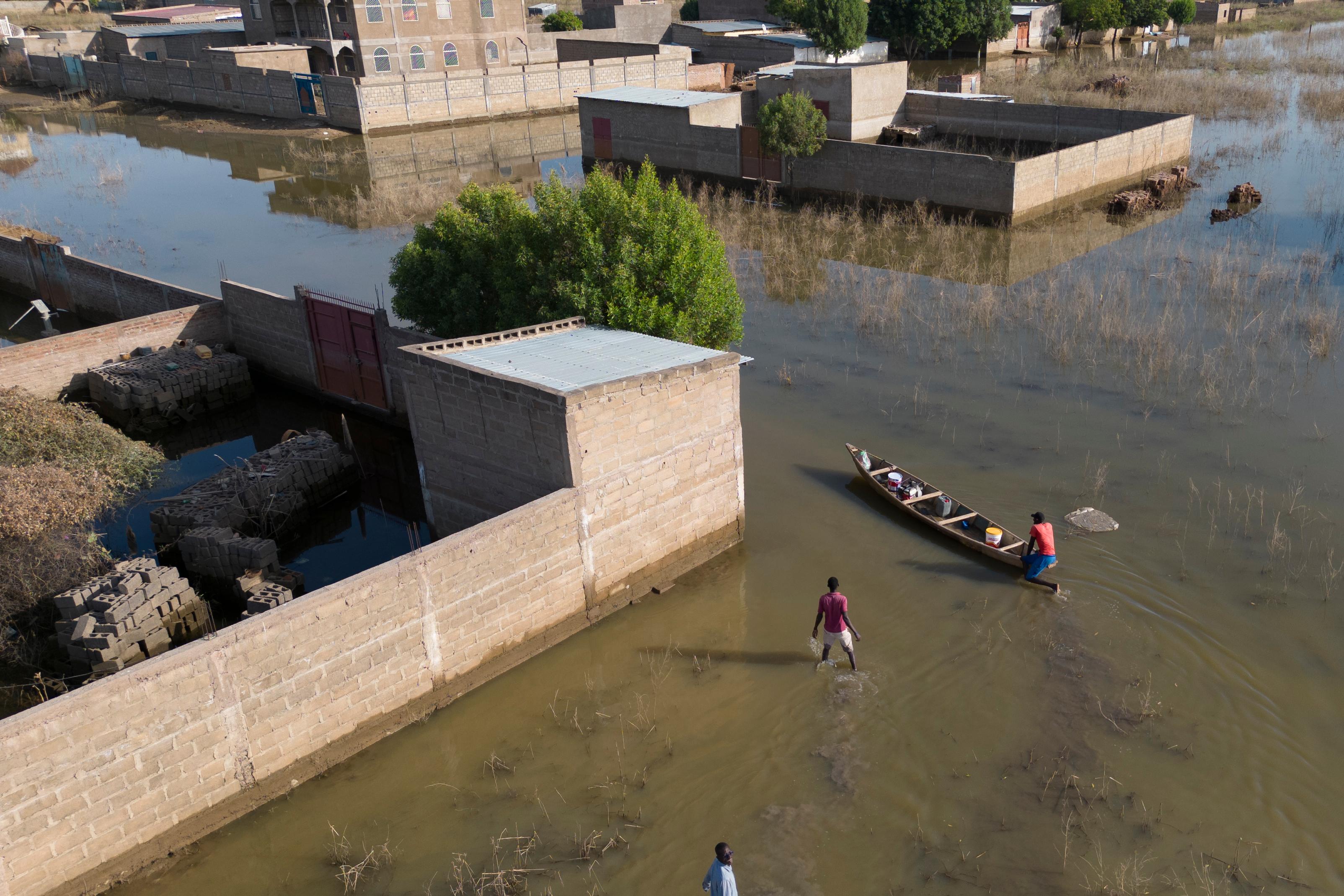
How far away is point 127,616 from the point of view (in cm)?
1220

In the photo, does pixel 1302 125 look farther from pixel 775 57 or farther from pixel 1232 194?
pixel 775 57

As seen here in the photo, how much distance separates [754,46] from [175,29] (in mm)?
39385

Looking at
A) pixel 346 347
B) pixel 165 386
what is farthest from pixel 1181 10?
pixel 165 386

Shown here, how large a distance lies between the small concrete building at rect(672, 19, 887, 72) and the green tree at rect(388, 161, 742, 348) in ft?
140

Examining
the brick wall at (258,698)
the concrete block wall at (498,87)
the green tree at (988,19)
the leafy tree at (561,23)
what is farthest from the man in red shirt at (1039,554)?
the leafy tree at (561,23)

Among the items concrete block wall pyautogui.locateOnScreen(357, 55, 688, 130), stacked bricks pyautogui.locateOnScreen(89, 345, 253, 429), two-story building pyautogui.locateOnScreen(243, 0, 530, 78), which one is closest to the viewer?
stacked bricks pyautogui.locateOnScreen(89, 345, 253, 429)

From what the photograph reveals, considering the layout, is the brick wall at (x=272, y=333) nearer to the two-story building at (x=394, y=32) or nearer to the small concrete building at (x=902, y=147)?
the small concrete building at (x=902, y=147)

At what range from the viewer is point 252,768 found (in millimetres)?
9852

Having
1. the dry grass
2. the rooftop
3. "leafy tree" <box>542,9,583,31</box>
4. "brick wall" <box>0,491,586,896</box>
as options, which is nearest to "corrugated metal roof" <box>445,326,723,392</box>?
"brick wall" <box>0,491,586,896</box>

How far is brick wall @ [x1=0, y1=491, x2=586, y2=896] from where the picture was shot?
8531mm

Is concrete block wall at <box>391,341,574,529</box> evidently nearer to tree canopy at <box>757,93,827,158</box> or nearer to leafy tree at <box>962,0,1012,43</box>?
tree canopy at <box>757,93,827,158</box>

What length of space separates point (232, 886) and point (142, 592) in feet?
15.5

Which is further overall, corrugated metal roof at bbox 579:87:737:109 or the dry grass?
the dry grass

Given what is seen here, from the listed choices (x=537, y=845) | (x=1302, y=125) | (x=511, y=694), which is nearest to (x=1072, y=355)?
(x=511, y=694)
